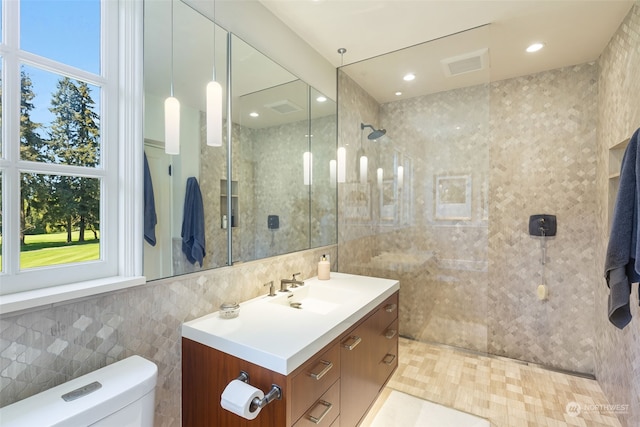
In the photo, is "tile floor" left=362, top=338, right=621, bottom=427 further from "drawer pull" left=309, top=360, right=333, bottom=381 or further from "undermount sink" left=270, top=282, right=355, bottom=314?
"drawer pull" left=309, top=360, right=333, bottom=381

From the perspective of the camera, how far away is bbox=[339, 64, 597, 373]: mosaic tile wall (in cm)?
250

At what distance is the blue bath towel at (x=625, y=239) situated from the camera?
1.29m

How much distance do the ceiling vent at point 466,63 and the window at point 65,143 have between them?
222 centimetres

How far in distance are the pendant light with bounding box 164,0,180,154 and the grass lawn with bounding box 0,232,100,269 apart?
500mm

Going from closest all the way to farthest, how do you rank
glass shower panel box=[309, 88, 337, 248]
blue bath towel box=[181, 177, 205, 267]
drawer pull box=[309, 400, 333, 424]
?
drawer pull box=[309, 400, 333, 424], blue bath towel box=[181, 177, 205, 267], glass shower panel box=[309, 88, 337, 248]

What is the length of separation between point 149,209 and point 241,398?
870 mm

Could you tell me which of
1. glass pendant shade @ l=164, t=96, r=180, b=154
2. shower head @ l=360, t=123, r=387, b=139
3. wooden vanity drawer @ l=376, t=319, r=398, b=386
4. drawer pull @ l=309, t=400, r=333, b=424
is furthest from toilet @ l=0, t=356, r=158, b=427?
shower head @ l=360, t=123, r=387, b=139

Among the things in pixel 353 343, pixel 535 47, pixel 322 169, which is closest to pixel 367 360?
pixel 353 343

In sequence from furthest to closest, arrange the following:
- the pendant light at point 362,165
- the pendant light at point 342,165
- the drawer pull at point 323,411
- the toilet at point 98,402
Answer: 1. the pendant light at point 362,165
2. the pendant light at point 342,165
3. the drawer pull at point 323,411
4. the toilet at point 98,402

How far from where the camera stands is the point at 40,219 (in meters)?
1.01

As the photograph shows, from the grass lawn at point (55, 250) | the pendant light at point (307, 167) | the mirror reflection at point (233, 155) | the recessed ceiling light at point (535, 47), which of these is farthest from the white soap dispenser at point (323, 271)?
the recessed ceiling light at point (535, 47)

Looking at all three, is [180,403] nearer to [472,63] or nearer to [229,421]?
[229,421]

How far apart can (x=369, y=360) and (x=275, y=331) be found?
2.44ft

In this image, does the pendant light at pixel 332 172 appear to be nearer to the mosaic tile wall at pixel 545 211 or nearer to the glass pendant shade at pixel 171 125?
the glass pendant shade at pixel 171 125
